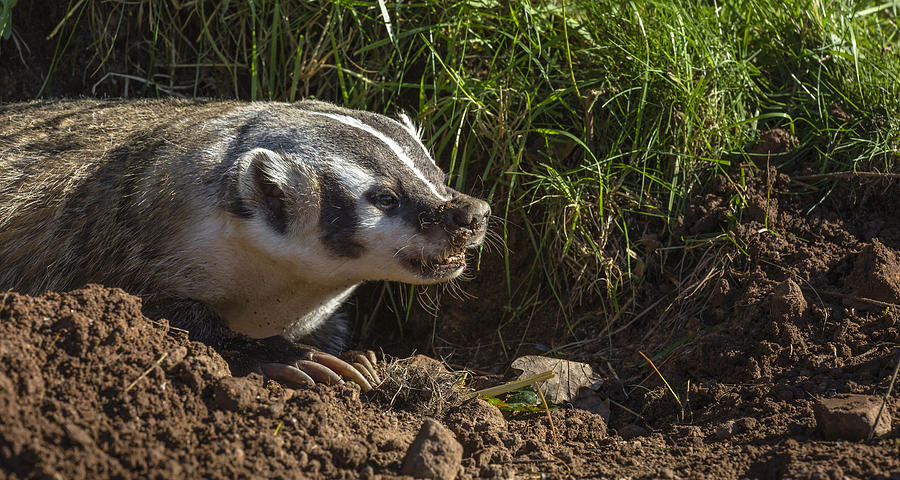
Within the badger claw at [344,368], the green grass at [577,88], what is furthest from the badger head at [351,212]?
the green grass at [577,88]

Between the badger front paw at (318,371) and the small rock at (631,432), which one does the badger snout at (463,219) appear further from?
the small rock at (631,432)

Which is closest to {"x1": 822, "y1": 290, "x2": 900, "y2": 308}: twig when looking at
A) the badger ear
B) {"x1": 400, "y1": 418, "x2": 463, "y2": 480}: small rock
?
{"x1": 400, "y1": 418, "x2": 463, "y2": 480}: small rock

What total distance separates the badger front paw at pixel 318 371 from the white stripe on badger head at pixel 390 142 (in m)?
0.65

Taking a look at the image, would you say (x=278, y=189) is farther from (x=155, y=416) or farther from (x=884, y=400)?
(x=884, y=400)

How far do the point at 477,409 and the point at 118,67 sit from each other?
8.54ft

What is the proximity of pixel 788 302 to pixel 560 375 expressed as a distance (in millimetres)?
816

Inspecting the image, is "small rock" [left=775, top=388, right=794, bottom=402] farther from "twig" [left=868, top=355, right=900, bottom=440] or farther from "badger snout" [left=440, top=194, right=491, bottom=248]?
"badger snout" [left=440, top=194, right=491, bottom=248]

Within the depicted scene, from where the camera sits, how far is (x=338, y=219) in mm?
2717

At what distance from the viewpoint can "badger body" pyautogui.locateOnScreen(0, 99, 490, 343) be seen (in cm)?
271

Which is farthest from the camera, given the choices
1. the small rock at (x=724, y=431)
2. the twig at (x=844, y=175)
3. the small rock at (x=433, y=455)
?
the twig at (x=844, y=175)

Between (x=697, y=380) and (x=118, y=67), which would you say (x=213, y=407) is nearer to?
(x=697, y=380)

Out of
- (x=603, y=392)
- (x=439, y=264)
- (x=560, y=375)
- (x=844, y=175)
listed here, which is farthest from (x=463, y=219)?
(x=844, y=175)

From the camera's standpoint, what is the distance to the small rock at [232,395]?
78.6 inches

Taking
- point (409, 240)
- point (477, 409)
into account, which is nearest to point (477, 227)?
point (409, 240)
